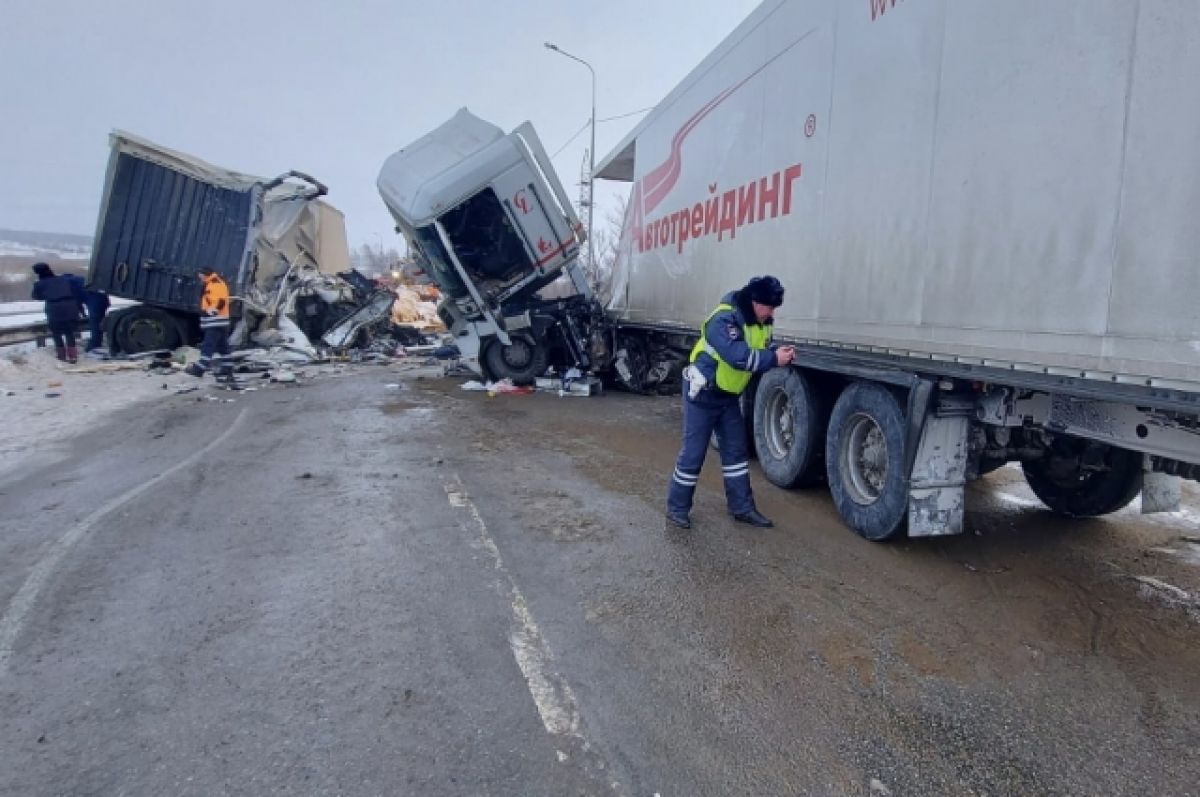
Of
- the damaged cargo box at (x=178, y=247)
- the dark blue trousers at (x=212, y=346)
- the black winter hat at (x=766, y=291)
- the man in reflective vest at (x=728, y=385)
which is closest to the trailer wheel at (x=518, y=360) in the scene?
the dark blue trousers at (x=212, y=346)

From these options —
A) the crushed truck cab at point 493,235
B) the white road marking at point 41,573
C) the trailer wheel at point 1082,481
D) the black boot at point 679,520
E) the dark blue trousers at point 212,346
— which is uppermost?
the crushed truck cab at point 493,235

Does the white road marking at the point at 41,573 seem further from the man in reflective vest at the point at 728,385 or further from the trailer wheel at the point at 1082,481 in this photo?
the trailer wheel at the point at 1082,481

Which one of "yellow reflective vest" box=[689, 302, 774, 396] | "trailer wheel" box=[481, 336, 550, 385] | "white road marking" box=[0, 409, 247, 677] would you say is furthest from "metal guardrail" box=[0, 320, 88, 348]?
"yellow reflective vest" box=[689, 302, 774, 396]

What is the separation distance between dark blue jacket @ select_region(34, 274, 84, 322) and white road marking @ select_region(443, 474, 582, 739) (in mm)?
10756

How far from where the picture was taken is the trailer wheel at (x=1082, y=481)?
146 inches

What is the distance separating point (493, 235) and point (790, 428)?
599 centimetres

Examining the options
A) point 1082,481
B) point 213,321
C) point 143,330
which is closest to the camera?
point 1082,481

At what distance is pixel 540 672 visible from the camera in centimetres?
255

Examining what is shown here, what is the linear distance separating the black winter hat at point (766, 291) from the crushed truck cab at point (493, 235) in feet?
18.2

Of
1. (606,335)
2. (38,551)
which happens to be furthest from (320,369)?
(38,551)

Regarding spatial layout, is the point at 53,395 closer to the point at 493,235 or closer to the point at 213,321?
the point at 213,321

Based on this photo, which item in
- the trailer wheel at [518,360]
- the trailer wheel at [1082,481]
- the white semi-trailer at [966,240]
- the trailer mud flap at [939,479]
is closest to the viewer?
the white semi-trailer at [966,240]

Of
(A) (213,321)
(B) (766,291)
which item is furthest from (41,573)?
(A) (213,321)

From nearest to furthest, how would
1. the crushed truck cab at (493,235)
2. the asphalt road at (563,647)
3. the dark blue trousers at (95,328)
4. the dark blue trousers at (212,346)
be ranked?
the asphalt road at (563,647) < the crushed truck cab at (493,235) < the dark blue trousers at (212,346) < the dark blue trousers at (95,328)
